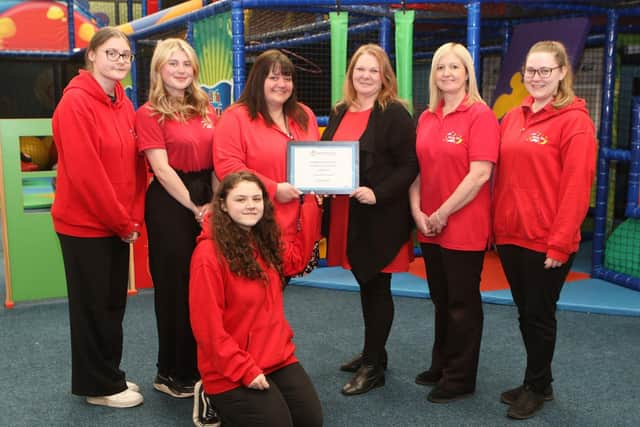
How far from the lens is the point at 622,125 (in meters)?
6.36

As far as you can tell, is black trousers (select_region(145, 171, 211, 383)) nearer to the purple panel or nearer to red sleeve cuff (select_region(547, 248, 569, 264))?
red sleeve cuff (select_region(547, 248, 569, 264))

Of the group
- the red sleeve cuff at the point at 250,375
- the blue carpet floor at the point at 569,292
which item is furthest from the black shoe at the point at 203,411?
the blue carpet floor at the point at 569,292

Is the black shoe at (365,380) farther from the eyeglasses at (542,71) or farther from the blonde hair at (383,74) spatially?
the eyeglasses at (542,71)

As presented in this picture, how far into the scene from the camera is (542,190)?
9.04 ft

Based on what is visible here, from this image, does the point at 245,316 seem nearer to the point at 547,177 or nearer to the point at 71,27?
the point at 547,177

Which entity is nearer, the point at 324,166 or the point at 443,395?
the point at 324,166

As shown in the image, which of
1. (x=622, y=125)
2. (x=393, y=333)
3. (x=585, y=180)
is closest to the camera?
(x=585, y=180)

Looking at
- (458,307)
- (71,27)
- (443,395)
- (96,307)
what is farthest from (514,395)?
(71,27)

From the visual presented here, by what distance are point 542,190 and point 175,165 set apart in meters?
1.55

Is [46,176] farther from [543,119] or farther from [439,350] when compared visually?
[543,119]

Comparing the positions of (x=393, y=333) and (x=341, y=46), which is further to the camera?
(x=341, y=46)

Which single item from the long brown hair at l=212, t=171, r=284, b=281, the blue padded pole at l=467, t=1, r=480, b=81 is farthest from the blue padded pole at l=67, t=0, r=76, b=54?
the long brown hair at l=212, t=171, r=284, b=281

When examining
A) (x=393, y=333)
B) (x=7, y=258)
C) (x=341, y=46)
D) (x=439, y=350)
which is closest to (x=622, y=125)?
(x=341, y=46)

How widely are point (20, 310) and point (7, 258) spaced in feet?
1.22
